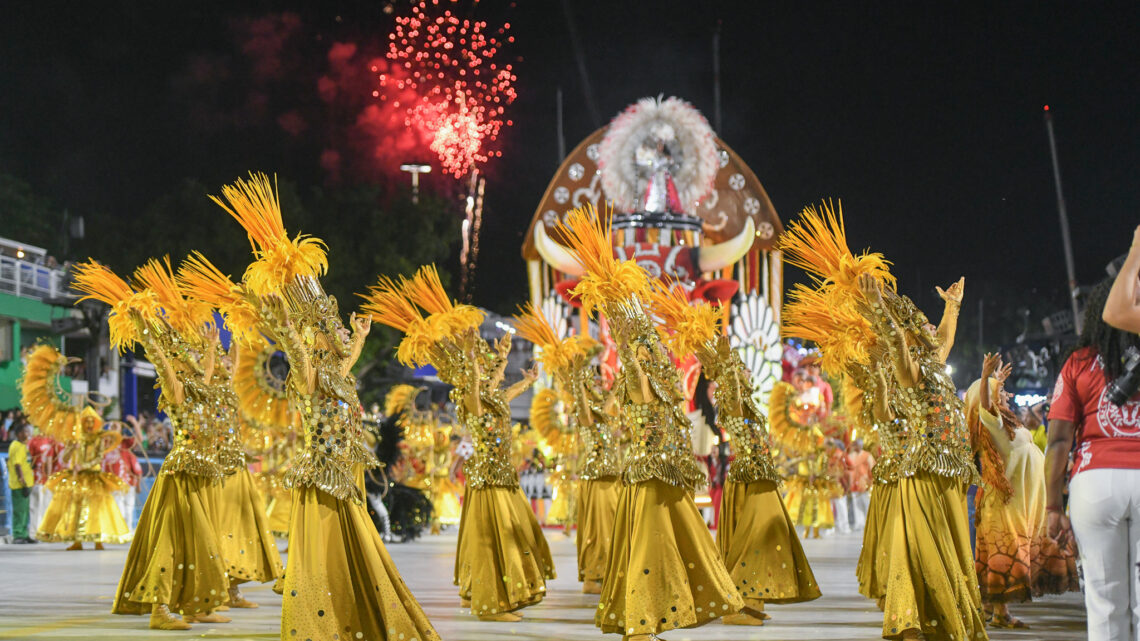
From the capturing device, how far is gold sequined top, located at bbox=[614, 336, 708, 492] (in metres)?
6.35

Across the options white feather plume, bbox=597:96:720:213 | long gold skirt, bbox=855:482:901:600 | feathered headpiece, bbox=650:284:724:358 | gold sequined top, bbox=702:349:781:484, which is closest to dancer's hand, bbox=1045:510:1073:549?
long gold skirt, bbox=855:482:901:600

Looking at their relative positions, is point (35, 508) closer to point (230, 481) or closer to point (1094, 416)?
point (230, 481)

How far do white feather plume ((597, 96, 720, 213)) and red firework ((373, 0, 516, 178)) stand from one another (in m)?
2.63

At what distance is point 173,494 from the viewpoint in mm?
7191

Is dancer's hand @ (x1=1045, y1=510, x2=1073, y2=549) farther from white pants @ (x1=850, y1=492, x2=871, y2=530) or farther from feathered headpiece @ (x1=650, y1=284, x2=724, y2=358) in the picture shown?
white pants @ (x1=850, y1=492, x2=871, y2=530)

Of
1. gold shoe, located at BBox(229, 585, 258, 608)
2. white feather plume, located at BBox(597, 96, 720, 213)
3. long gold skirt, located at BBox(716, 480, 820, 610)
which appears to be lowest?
gold shoe, located at BBox(229, 585, 258, 608)

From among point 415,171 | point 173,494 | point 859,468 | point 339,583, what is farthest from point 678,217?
point 339,583

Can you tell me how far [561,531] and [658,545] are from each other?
12.8 metres

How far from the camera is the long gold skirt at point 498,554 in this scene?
759 centimetres

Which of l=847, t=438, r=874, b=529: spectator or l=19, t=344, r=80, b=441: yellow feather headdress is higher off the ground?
l=19, t=344, r=80, b=441: yellow feather headdress

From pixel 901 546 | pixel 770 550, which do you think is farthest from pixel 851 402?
pixel 901 546

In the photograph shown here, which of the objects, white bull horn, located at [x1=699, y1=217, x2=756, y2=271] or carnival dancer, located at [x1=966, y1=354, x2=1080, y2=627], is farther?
white bull horn, located at [x1=699, y1=217, x2=756, y2=271]

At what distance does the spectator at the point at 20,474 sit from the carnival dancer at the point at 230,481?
7.93 metres

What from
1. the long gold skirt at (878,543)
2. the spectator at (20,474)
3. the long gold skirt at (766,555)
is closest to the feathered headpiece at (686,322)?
the long gold skirt at (766,555)
